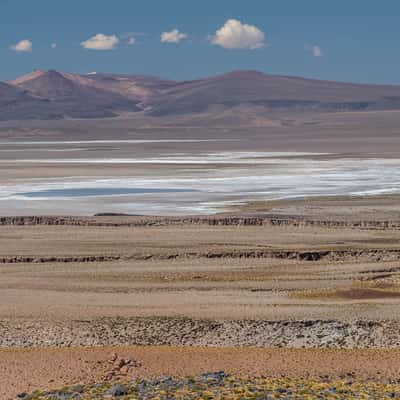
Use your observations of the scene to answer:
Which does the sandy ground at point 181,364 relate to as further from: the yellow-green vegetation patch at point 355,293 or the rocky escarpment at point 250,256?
the rocky escarpment at point 250,256

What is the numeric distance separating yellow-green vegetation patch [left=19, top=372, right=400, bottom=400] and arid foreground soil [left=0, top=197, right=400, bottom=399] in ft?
2.57

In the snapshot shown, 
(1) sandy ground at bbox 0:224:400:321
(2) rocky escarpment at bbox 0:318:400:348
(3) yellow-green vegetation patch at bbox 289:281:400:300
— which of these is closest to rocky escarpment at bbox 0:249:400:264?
(1) sandy ground at bbox 0:224:400:321

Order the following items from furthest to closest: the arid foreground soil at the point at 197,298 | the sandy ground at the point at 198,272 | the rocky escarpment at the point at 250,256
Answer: the rocky escarpment at the point at 250,256 < the sandy ground at the point at 198,272 < the arid foreground soil at the point at 197,298

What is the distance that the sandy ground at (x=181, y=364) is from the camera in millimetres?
17125

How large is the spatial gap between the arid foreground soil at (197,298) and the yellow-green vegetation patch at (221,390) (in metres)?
0.78

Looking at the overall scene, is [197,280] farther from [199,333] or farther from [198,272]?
[199,333]

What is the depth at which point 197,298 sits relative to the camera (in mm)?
23375

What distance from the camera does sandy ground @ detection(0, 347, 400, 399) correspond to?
674 inches

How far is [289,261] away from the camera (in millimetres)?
28766

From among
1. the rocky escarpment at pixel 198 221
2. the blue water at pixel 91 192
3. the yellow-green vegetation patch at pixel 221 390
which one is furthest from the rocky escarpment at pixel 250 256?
the blue water at pixel 91 192

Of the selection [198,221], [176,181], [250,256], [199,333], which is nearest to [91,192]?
[176,181]

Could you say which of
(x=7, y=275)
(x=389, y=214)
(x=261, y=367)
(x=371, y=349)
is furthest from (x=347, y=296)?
(x=389, y=214)

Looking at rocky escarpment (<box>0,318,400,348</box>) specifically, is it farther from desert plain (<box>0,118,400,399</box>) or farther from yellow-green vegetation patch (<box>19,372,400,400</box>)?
yellow-green vegetation patch (<box>19,372,400,400</box>)

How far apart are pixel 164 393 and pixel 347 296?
10.4 meters
